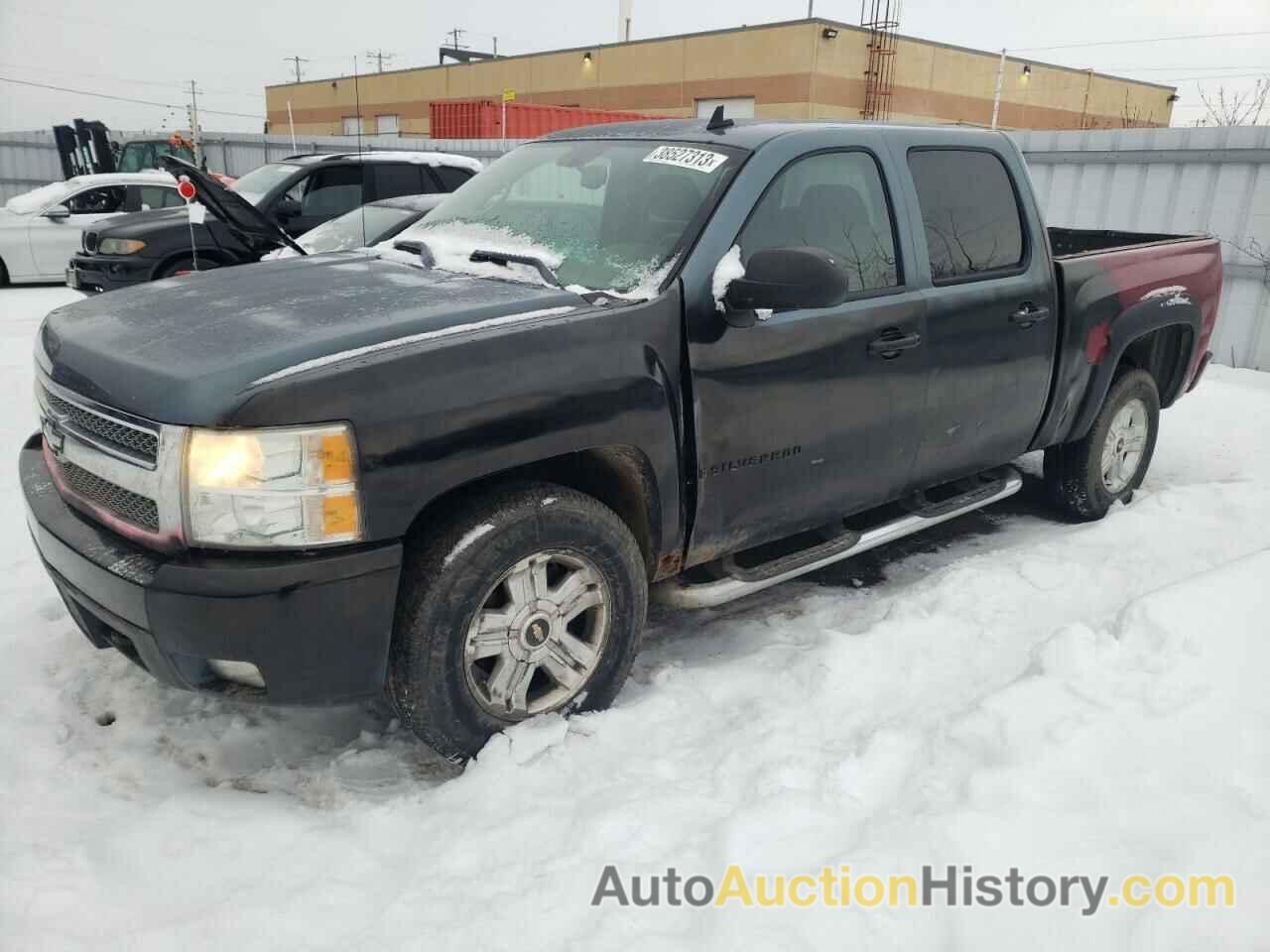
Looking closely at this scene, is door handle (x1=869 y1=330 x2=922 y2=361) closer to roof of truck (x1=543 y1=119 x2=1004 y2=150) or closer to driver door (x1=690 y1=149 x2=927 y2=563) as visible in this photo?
driver door (x1=690 y1=149 x2=927 y2=563)

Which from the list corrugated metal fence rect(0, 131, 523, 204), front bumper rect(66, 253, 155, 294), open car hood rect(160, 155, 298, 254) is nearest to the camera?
open car hood rect(160, 155, 298, 254)

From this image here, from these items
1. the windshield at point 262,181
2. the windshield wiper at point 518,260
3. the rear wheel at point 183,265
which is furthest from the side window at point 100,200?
the windshield wiper at point 518,260

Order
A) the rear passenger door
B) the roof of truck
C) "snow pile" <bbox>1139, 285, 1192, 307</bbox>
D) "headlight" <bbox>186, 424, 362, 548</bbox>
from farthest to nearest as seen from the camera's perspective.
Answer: "snow pile" <bbox>1139, 285, 1192, 307</bbox>, the rear passenger door, the roof of truck, "headlight" <bbox>186, 424, 362, 548</bbox>

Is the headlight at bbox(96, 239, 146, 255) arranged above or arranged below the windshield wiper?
below

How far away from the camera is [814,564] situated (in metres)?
3.45

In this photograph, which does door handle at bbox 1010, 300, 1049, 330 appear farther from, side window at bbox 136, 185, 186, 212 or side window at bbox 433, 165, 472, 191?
side window at bbox 136, 185, 186, 212

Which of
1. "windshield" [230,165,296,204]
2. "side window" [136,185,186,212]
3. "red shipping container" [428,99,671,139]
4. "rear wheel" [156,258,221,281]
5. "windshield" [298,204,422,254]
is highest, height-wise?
"red shipping container" [428,99,671,139]

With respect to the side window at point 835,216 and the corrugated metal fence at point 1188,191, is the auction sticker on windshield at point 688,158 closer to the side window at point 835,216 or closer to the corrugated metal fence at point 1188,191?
the side window at point 835,216

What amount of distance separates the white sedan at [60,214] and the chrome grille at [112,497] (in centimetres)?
1107

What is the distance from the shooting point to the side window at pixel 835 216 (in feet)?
10.6

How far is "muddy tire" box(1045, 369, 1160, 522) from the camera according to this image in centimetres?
478

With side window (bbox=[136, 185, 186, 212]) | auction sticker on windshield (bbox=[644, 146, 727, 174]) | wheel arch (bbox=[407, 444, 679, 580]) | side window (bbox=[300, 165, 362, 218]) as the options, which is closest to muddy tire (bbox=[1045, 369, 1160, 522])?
auction sticker on windshield (bbox=[644, 146, 727, 174])

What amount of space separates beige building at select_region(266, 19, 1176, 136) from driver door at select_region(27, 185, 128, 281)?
21.7m

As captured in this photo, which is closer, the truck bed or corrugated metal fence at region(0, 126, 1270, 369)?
the truck bed
